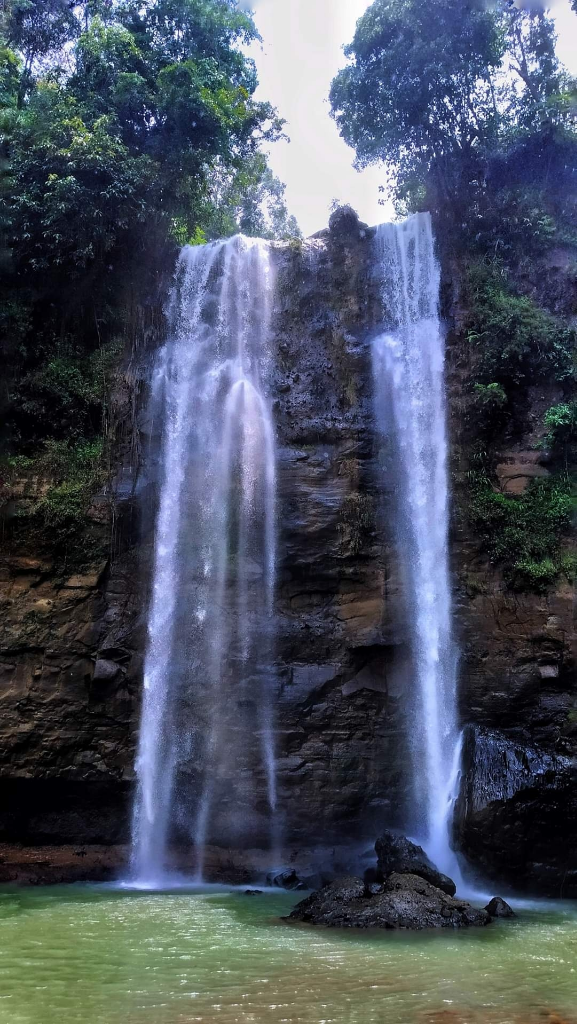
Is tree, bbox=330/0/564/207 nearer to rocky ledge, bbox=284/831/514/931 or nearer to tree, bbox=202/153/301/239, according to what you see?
tree, bbox=202/153/301/239

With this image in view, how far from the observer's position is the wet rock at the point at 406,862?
10.5 metres

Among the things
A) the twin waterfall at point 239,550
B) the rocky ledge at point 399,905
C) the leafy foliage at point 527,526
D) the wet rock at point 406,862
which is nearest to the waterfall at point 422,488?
the twin waterfall at point 239,550

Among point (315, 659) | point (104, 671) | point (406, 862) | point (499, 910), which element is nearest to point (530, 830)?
point (499, 910)

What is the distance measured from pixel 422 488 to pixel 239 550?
4101 mm

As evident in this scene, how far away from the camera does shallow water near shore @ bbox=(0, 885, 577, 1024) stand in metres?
5.70

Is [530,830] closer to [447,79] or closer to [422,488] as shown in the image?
[422,488]

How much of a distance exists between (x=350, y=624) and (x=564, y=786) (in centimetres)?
483

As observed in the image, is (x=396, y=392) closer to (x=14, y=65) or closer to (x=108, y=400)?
(x=108, y=400)

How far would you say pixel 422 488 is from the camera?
52.2ft

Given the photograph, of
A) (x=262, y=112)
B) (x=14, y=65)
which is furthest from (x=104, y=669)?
(x=262, y=112)

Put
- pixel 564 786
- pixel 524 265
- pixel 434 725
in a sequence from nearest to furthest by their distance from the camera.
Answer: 1. pixel 564 786
2. pixel 434 725
3. pixel 524 265

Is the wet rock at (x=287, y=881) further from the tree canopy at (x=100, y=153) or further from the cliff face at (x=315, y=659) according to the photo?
the tree canopy at (x=100, y=153)

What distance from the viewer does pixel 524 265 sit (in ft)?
58.2

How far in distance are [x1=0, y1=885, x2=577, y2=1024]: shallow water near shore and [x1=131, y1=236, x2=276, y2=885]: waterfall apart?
3.76 metres
